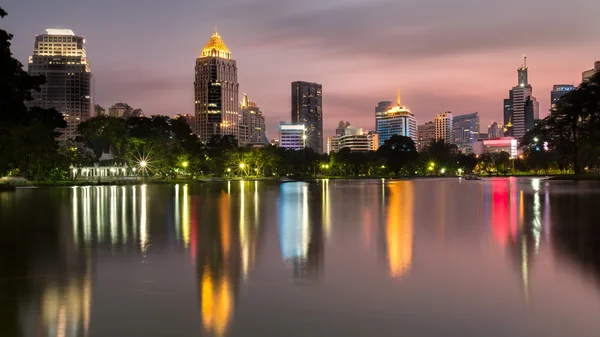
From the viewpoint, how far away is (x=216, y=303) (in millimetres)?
6613

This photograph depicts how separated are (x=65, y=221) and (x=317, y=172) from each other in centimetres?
11132

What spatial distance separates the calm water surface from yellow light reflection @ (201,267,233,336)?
0.01 meters

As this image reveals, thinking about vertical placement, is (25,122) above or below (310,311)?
above

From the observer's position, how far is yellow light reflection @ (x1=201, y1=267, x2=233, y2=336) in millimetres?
5767

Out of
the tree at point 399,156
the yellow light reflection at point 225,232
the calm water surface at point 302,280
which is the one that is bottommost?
the calm water surface at point 302,280

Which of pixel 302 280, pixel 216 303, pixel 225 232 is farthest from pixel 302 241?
pixel 216 303

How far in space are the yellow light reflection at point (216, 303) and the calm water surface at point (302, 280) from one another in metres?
0.01

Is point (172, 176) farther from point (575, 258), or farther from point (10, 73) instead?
point (575, 258)

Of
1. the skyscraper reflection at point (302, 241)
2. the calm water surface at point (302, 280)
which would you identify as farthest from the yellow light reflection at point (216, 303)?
the skyscraper reflection at point (302, 241)

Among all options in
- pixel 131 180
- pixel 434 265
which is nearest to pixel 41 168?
pixel 131 180

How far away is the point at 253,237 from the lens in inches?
504

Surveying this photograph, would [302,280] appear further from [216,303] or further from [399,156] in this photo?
[399,156]

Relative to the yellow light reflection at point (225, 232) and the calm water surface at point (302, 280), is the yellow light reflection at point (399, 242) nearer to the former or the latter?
the calm water surface at point (302, 280)

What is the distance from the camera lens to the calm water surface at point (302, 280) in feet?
19.0
